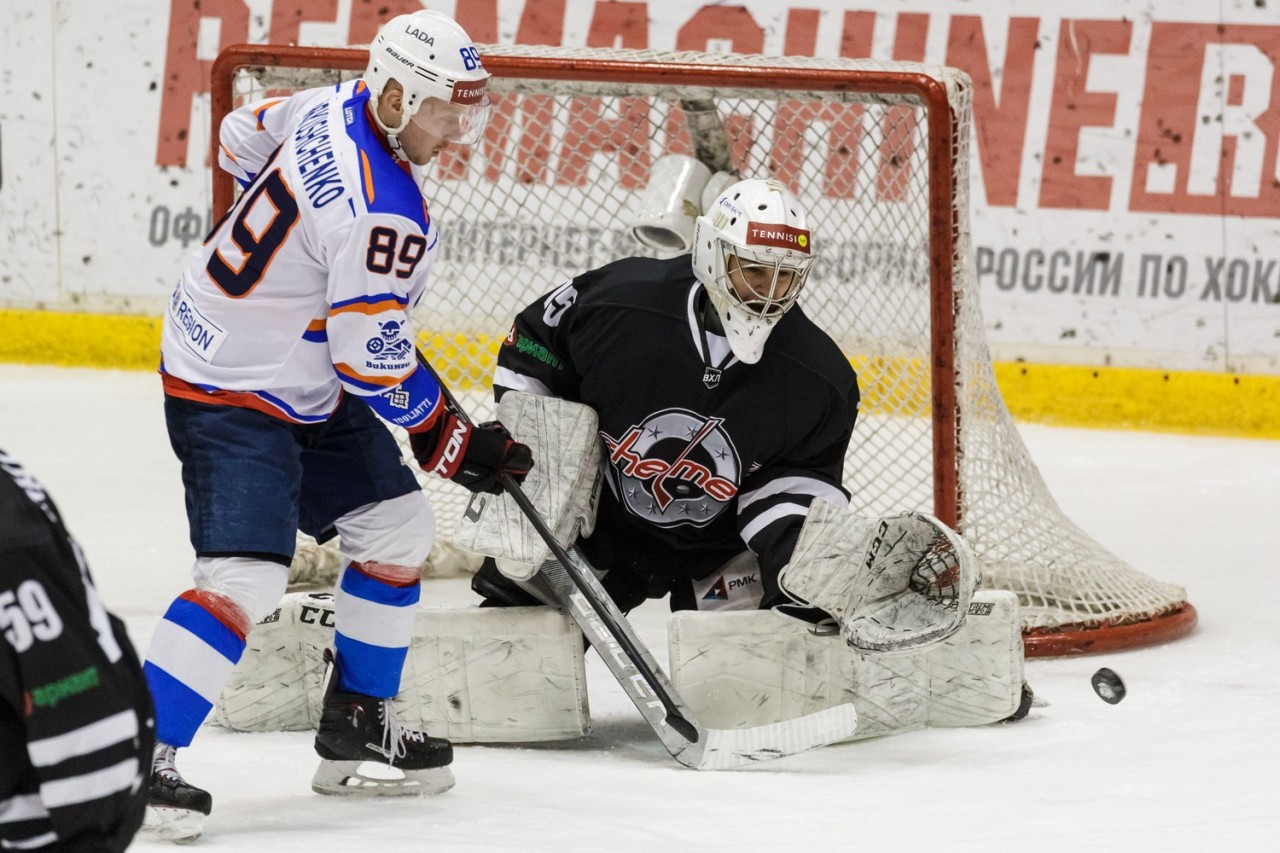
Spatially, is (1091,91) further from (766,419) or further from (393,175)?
(393,175)

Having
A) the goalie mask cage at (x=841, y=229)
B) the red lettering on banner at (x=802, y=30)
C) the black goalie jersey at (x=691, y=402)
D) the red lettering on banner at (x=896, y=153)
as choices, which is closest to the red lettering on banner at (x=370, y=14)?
the red lettering on banner at (x=802, y=30)

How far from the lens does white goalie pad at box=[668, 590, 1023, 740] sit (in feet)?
9.18

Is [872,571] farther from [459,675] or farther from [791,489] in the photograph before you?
[459,675]

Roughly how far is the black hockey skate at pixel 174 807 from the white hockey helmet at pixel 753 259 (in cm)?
104

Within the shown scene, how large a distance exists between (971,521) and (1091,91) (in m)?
2.46

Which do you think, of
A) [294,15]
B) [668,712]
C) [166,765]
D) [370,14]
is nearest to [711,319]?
[668,712]

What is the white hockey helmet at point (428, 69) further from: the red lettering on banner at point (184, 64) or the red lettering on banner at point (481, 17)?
the red lettering on banner at point (184, 64)

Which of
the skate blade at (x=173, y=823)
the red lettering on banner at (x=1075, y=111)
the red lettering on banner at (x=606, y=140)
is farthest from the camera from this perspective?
the red lettering on banner at (x=1075, y=111)

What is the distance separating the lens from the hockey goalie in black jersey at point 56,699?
3.80 feet

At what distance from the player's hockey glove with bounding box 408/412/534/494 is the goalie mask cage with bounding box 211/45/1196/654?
101 cm

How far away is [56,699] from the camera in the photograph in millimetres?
1167

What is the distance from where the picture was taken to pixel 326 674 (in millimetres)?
2637

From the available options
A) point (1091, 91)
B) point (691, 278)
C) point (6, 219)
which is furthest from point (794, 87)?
point (6, 219)

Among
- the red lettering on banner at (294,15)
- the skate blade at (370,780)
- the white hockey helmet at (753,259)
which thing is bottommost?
the skate blade at (370,780)
